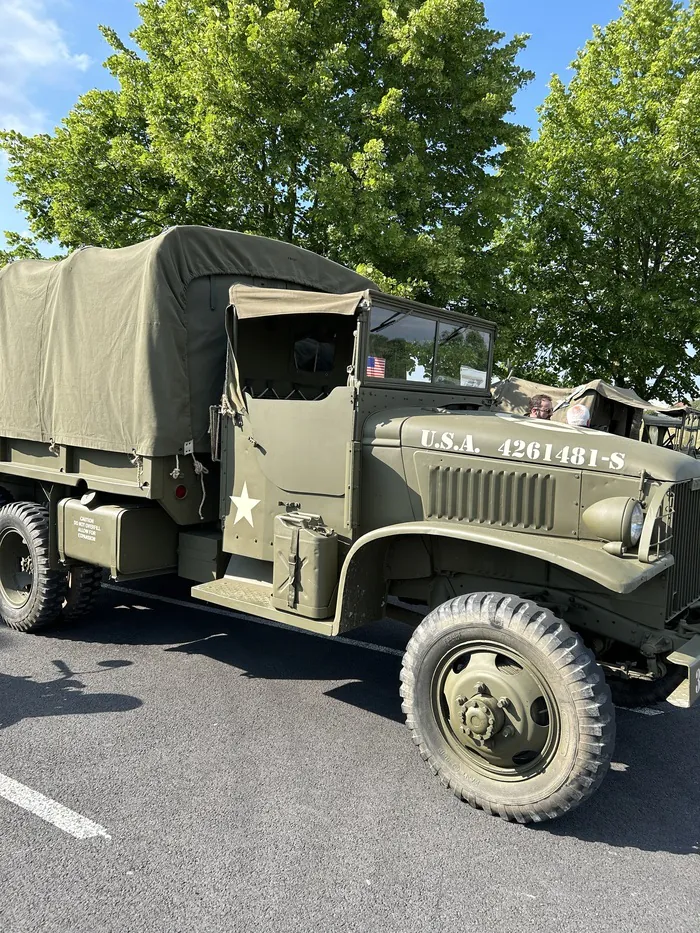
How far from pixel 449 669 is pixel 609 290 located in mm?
13922

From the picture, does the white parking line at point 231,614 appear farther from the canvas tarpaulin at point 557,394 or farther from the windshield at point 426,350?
the canvas tarpaulin at point 557,394

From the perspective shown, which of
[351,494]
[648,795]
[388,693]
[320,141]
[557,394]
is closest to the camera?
[648,795]

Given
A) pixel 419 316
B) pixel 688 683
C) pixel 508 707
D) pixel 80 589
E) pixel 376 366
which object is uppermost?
pixel 419 316

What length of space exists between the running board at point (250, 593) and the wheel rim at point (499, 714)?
846 millimetres

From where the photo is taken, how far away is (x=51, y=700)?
13.7 ft

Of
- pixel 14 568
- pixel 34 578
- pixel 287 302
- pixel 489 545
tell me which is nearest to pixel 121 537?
pixel 34 578

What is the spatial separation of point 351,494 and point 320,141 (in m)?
8.72

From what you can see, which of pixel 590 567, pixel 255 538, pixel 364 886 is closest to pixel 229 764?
pixel 364 886

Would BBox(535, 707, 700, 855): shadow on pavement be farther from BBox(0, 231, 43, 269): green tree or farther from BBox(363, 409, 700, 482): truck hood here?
BBox(0, 231, 43, 269): green tree

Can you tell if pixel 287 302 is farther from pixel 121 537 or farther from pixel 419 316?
pixel 121 537

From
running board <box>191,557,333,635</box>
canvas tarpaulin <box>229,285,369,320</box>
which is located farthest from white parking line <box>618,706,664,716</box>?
canvas tarpaulin <box>229,285,369,320</box>

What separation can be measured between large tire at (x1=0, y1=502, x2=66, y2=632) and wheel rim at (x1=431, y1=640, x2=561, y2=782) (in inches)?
131

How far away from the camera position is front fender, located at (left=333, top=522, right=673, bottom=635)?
3.00m

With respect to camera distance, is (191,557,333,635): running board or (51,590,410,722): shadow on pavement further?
(51,590,410,722): shadow on pavement
